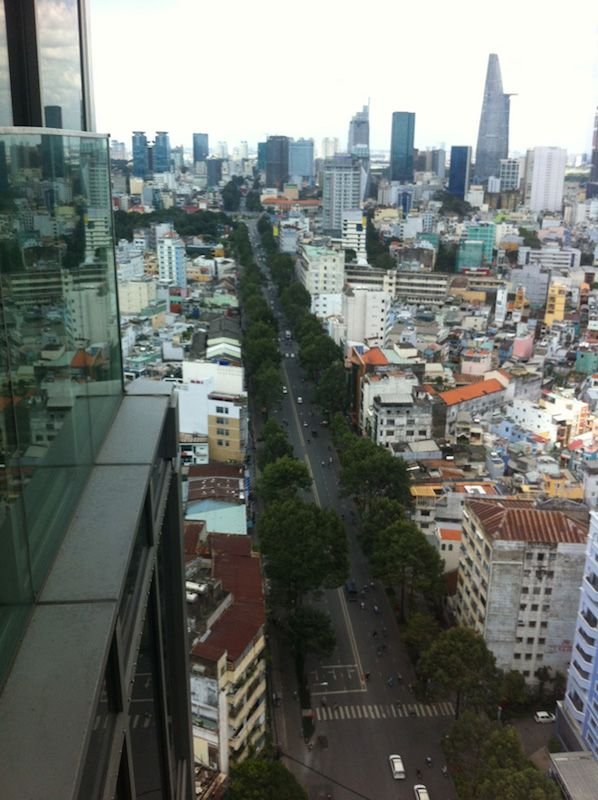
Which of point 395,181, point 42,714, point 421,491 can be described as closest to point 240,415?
point 421,491

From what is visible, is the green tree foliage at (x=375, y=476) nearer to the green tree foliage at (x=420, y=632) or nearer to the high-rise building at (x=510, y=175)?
the green tree foliage at (x=420, y=632)

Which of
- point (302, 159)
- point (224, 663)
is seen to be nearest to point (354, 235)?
point (224, 663)

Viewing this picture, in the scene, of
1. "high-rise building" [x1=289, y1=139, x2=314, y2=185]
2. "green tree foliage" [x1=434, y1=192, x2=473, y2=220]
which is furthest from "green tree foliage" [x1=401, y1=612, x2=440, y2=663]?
"high-rise building" [x1=289, y1=139, x2=314, y2=185]

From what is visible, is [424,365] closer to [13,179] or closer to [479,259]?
[13,179]

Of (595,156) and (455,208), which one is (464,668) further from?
(595,156)

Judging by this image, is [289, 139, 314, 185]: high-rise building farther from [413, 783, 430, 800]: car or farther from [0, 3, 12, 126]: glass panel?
[0, 3, 12, 126]: glass panel
